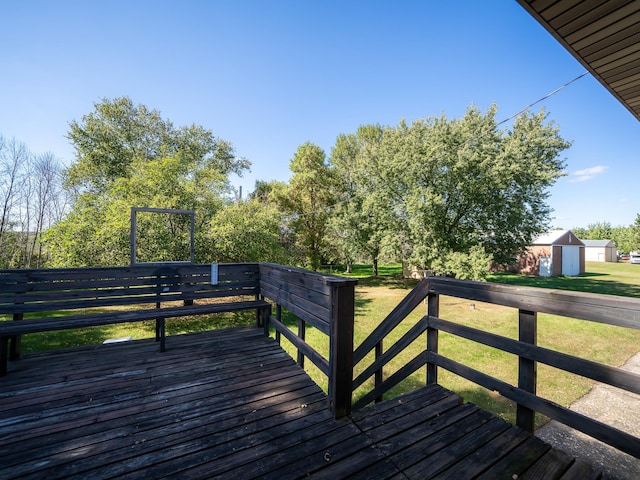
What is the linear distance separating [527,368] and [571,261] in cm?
2907

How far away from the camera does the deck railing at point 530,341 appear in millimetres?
1276

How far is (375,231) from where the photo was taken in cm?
1583

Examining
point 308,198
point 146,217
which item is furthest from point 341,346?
point 308,198

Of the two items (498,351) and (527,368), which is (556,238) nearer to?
(498,351)

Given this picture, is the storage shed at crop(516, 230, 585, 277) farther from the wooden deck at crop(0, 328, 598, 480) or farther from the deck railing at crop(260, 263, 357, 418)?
the deck railing at crop(260, 263, 357, 418)

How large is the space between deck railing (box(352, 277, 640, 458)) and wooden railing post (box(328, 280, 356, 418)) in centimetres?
55

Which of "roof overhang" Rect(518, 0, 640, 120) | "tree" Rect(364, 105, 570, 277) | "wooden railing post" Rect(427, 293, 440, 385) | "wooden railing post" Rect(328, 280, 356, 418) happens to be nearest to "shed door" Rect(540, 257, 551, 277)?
"tree" Rect(364, 105, 570, 277)

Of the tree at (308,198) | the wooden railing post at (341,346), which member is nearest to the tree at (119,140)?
the tree at (308,198)

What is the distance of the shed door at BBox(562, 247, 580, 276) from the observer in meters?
22.4

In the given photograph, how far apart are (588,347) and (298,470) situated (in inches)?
319

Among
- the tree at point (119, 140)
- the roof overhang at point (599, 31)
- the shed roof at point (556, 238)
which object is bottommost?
the shed roof at point (556, 238)

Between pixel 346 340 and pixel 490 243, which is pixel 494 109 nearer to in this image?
pixel 490 243

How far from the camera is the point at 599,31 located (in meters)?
1.92

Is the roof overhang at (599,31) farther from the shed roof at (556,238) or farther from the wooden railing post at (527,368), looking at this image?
the shed roof at (556,238)
